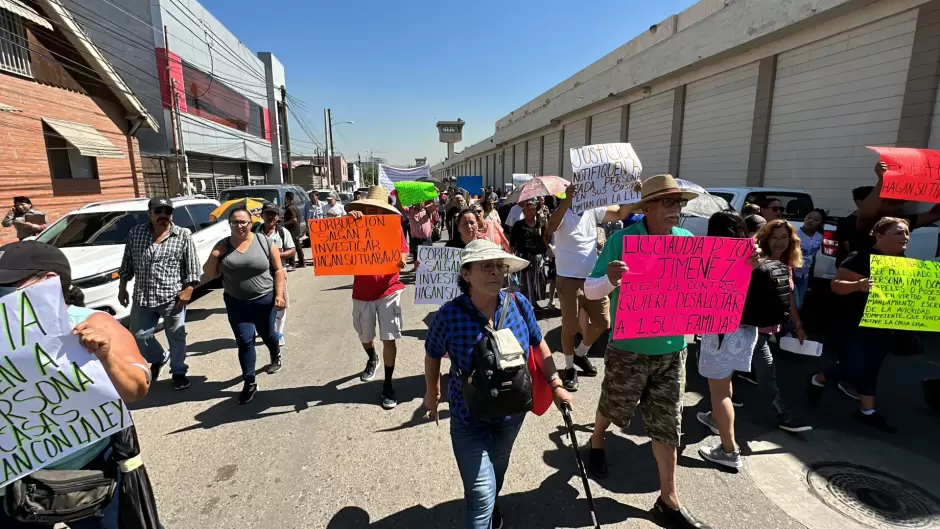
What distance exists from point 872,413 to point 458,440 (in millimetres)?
3840

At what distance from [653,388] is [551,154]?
2463cm

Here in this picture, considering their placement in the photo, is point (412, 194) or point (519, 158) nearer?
point (412, 194)

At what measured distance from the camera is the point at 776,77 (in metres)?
10.8

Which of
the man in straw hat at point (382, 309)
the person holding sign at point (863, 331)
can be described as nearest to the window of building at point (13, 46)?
the man in straw hat at point (382, 309)

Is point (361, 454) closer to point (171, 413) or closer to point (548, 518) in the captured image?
point (548, 518)

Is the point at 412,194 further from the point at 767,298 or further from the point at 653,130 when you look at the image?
the point at 653,130

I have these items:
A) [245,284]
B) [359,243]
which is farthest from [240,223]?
[359,243]

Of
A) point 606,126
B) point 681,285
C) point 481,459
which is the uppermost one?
point 606,126

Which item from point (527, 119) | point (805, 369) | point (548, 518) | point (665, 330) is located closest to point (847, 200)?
point (805, 369)

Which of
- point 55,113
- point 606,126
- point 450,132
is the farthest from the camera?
point 450,132

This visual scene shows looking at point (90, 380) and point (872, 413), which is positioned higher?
point (90, 380)

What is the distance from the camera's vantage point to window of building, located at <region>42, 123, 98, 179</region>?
12.7 m

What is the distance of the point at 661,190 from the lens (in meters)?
2.67

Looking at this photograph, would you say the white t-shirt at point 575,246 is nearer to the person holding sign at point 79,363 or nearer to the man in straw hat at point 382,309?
the man in straw hat at point 382,309
